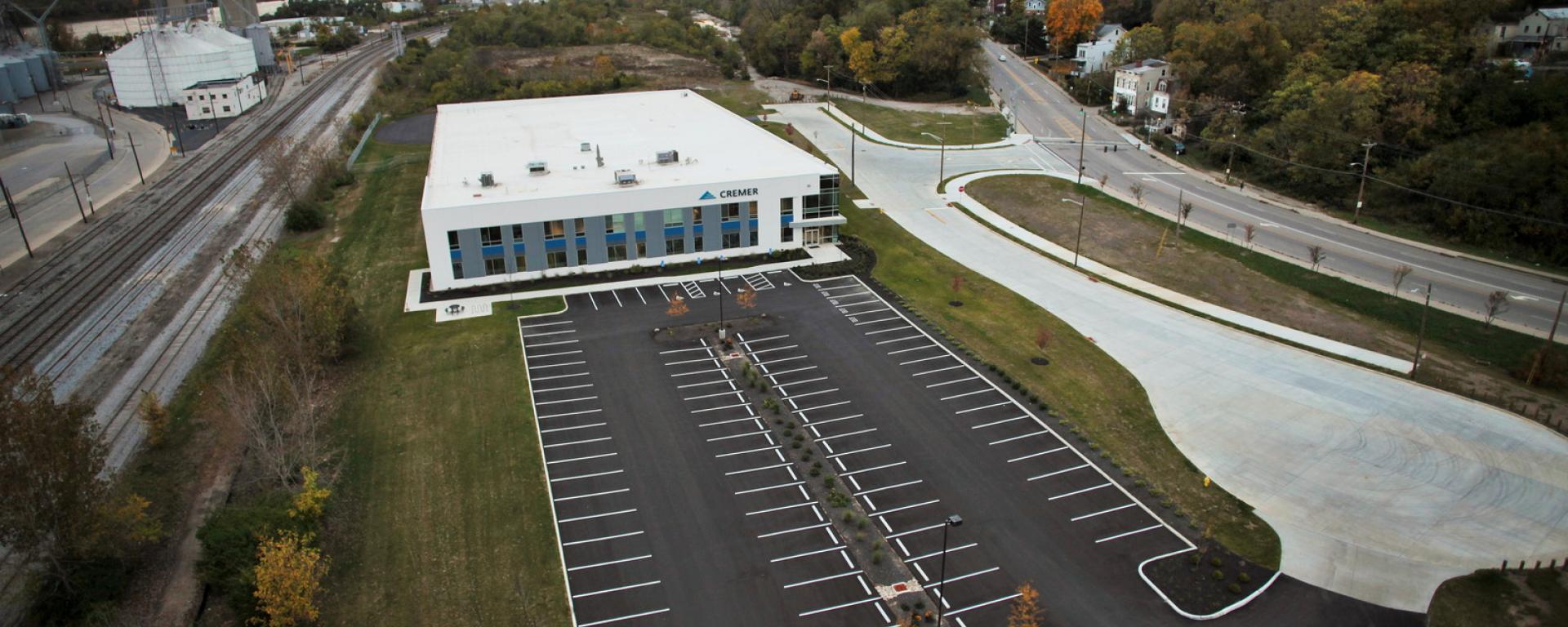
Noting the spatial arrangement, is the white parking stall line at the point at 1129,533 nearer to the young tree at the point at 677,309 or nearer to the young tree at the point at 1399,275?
the young tree at the point at 677,309

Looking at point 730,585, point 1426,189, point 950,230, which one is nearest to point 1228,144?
point 1426,189

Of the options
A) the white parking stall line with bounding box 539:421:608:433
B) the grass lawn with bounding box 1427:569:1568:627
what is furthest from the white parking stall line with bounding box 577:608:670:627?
the grass lawn with bounding box 1427:569:1568:627

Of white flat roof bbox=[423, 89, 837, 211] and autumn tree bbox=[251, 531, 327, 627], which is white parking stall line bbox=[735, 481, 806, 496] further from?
white flat roof bbox=[423, 89, 837, 211]

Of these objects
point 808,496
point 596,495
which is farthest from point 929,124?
point 596,495

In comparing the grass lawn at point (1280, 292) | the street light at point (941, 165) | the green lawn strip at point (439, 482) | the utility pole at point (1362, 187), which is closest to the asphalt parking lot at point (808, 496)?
the green lawn strip at point (439, 482)

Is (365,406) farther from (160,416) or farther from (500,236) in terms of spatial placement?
(500,236)

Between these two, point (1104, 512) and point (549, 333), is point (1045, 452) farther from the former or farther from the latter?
point (549, 333)

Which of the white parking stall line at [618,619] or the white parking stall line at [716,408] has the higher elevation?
the white parking stall line at [716,408]
